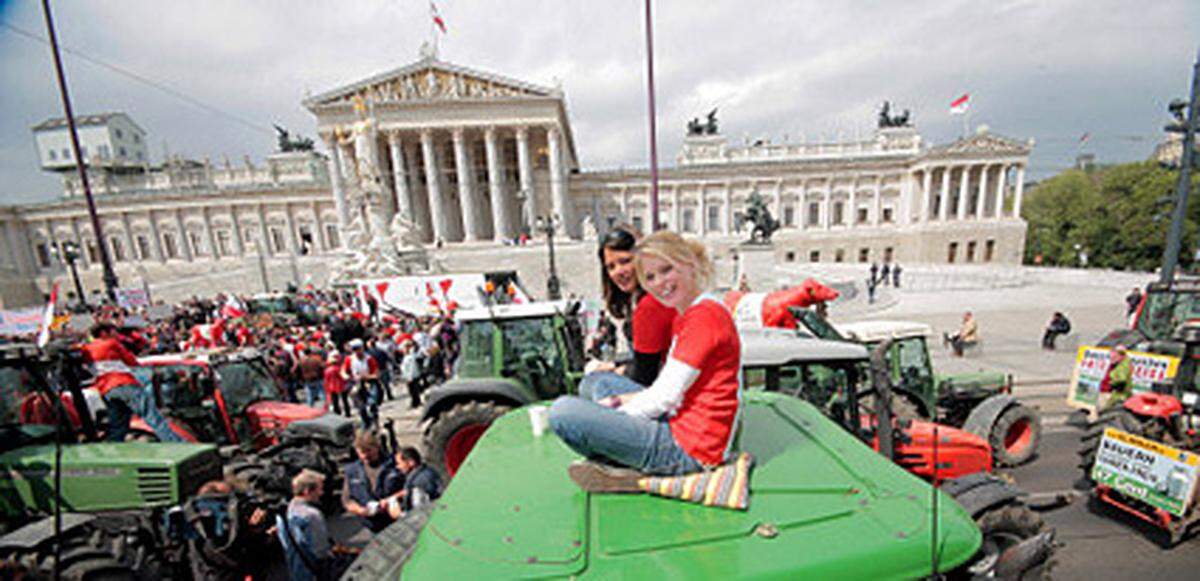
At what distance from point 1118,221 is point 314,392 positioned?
190 ft

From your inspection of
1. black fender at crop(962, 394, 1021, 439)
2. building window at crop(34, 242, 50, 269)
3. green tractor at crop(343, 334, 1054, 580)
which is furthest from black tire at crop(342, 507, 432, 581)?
building window at crop(34, 242, 50, 269)

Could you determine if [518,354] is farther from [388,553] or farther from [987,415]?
[987,415]

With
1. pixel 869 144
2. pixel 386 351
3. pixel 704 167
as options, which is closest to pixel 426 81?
pixel 704 167

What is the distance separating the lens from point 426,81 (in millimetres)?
42562

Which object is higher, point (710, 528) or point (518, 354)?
point (710, 528)

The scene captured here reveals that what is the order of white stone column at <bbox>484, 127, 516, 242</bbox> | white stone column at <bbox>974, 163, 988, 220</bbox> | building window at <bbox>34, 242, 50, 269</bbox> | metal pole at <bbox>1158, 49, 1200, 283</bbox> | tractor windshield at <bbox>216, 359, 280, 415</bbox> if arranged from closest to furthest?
1. tractor windshield at <bbox>216, 359, 280, 415</bbox>
2. metal pole at <bbox>1158, 49, 1200, 283</bbox>
3. white stone column at <bbox>484, 127, 516, 242</bbox>
4. white stone column at <bbox>974, 163, 988, 220</bbox>
5. building window at <bbox>34, 242, 50, 269</bbox>

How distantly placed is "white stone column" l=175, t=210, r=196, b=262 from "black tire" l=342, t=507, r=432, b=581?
69.5 meters

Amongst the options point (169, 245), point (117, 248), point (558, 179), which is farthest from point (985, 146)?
point (117, 248)

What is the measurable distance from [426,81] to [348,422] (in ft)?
149

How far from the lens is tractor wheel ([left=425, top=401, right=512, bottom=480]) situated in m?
5.33

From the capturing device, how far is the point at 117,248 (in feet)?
169

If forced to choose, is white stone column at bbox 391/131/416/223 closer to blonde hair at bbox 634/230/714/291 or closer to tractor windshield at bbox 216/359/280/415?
tractor windshield at bbox 216/359/280/415

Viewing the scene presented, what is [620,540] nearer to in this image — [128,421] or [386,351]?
[128,421]

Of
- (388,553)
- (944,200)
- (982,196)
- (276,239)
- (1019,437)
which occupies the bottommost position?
(1019,437)
